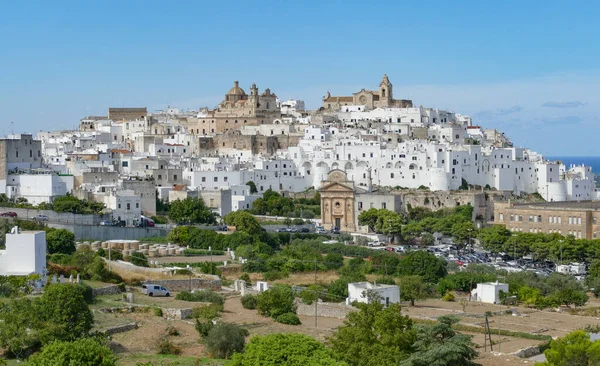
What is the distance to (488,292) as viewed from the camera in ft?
119

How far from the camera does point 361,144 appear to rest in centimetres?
6619

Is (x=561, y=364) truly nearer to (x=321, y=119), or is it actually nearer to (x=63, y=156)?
(x=63, y=156)

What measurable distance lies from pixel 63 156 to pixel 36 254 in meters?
33.4

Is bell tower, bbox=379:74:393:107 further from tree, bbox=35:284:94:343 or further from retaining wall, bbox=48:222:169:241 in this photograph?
tree, bbox=35:284:94:343

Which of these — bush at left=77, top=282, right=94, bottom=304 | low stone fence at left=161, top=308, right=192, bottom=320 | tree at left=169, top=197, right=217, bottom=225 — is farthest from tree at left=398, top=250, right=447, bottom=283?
bush at left=77, top=282, right=94, bottom=304

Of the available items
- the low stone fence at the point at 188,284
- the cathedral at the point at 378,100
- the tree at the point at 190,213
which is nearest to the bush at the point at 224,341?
the low stone fence at the point at 188,284

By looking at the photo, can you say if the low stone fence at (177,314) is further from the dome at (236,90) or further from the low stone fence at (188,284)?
the dome at (236,90)

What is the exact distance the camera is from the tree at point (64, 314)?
2358cm

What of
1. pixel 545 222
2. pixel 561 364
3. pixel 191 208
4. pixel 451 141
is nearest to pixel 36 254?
pixel 561 364

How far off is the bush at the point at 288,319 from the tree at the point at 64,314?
6566 millimetres

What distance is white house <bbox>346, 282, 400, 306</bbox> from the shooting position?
32625 millimetres

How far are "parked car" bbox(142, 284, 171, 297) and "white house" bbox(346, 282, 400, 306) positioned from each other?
561 centimetres

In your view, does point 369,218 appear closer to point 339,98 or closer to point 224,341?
point 224,341

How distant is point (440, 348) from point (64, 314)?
27.4 ft
